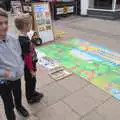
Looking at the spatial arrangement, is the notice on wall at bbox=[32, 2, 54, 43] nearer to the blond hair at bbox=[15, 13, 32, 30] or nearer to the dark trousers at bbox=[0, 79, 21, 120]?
the blond hair at bbox=[15, 13, 32, 30]

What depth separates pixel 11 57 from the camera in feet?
4.79

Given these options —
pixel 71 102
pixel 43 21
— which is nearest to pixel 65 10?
pixel 43 21

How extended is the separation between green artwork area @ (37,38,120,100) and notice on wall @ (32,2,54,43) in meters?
0.35

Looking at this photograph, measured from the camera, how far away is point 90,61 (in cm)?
344

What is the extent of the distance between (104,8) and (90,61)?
18.4 ft

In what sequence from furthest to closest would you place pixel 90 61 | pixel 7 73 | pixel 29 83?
1. pixel 90 61
2. pixel 29 83
3. pixel 7 73

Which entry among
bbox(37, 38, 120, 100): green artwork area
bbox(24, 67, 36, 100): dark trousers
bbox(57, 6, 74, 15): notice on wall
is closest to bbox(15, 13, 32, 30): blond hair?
bbox(24, 67, 36, 100): dark trousers

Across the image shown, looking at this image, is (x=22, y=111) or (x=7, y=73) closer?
(x=7, y=73)

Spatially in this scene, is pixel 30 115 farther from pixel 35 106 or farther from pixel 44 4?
pixel 44 4

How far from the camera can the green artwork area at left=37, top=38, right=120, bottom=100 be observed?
2.70 m

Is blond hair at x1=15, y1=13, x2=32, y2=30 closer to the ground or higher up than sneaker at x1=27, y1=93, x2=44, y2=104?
higher up

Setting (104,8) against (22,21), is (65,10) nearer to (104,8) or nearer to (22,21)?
(104,8)

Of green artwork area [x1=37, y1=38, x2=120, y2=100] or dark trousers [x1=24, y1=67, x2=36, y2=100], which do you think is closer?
dark trousers [x1=24, y1=67, x2=36, y2=100]

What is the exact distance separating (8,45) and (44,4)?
3331 millimetres
